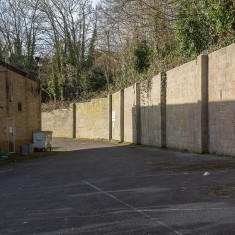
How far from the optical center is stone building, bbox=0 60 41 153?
91.0 feet

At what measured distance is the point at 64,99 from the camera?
6194 centimetres

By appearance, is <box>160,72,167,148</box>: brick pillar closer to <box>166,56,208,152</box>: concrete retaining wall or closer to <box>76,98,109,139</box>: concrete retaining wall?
<box>166,56,208,152</box>: concrete retaining wall

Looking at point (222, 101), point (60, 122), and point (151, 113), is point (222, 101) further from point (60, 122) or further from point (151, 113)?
point (60, 122)

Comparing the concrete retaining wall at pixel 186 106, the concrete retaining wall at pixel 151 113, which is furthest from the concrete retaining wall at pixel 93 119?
the concrete retaining wall at pixel 186 106

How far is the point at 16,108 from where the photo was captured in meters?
30.1

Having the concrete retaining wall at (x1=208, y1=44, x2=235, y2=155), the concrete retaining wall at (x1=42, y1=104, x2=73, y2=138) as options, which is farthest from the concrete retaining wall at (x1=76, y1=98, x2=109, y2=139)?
the concrete retaining wall at (x1=208, y1=44, x2=235, y2=155)

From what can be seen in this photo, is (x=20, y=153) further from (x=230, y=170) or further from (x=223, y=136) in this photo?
(x=230, y=170)

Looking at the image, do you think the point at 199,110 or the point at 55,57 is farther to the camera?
the point at 55,57

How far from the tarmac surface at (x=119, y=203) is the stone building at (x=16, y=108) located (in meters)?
12.2

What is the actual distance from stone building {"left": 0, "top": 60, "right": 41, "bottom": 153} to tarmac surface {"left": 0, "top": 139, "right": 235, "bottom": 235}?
1215 centimetres

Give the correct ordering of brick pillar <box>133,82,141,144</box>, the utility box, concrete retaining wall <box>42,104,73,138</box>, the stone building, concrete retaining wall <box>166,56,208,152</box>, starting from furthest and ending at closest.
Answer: concrete retaining wall <box>42,104,73,138</box>
brick pillar <box>133,82,141,144</box>
the utility box
the stone building
concrete retaining wall <box>166,56,208,152</box>

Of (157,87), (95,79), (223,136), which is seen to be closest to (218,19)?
(223,136)

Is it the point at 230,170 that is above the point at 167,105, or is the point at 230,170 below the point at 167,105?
below

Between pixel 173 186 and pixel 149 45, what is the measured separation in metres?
29.0
